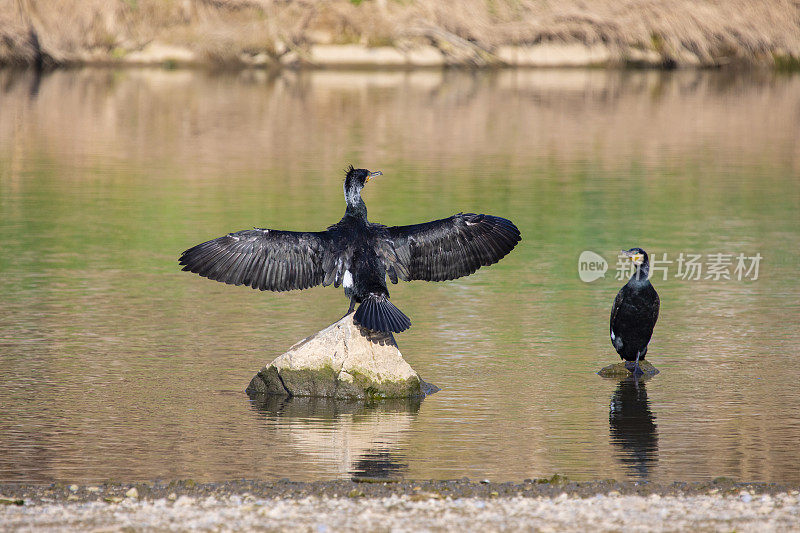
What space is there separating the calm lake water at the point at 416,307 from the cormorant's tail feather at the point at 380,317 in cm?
73

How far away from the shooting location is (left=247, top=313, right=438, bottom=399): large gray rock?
10594 mm

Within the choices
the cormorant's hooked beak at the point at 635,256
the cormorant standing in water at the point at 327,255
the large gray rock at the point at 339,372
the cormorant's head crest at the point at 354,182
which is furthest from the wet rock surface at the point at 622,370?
the cormorant's head crest at the point at 354,182

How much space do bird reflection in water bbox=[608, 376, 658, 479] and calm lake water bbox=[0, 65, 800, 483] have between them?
31 mm

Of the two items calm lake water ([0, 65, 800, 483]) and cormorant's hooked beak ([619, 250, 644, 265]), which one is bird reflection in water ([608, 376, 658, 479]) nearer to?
calm lake water ([0, 65, 800, 483])

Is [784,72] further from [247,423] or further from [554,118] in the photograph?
[247,423]

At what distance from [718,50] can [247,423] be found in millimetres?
46766

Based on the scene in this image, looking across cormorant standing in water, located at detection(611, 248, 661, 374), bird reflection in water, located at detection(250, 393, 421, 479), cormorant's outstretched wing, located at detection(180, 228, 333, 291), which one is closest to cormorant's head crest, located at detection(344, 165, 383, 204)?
cormorant's outstretched wing, located at detection(180, 228, 333, 291)

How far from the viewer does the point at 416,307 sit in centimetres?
1416

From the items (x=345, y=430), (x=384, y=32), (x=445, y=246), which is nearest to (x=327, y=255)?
(x=445, y=246)

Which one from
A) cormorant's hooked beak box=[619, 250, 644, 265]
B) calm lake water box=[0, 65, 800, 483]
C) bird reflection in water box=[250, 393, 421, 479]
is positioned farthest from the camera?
cormorant's hooked beak box=[619, 250, 644, 265]

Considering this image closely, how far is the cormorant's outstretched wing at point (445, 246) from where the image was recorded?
35.4ft

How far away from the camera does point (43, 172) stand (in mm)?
24969

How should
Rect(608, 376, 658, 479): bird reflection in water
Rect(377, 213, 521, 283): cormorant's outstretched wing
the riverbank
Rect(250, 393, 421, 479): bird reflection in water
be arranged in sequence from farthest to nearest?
the riverbank
Rect(377, 213, 521, 283): cormorant's outstretched wing
Rect(608, 376, 658, 479): bird reflection in water
Rect(250, 393, 421, 479): bird reflection in water

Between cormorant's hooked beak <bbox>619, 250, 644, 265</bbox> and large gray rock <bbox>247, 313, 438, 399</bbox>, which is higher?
cormorant's hooked beak <bbox>619, 250, 644, 265</bbox>
